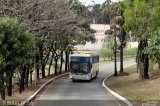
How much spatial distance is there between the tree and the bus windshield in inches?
1185

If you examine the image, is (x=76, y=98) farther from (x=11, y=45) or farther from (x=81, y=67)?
(x=81, y=67)

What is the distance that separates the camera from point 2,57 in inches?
782

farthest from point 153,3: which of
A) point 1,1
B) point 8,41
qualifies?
point 8,41

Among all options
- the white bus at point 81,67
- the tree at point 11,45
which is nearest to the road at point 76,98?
the tree at point 11,45

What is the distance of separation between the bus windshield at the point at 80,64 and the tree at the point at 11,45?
30109 millimetres

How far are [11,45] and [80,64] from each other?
102 feet

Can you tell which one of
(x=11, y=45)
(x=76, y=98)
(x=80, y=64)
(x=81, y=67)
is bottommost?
(x=76, y=98)

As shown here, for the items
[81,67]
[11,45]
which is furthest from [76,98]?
[81,67]

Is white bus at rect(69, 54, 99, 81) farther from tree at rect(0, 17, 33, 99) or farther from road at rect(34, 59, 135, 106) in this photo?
tree at rect(0, 17, 33, 99)

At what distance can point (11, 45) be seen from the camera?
2069 cm

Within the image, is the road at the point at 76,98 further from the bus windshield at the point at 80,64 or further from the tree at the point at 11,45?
the bus windshield at the point at 80,64

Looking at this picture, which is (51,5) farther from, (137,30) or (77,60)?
(77,60)

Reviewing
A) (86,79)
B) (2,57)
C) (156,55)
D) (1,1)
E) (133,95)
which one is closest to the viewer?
(2,57)

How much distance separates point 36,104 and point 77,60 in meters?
26.3
